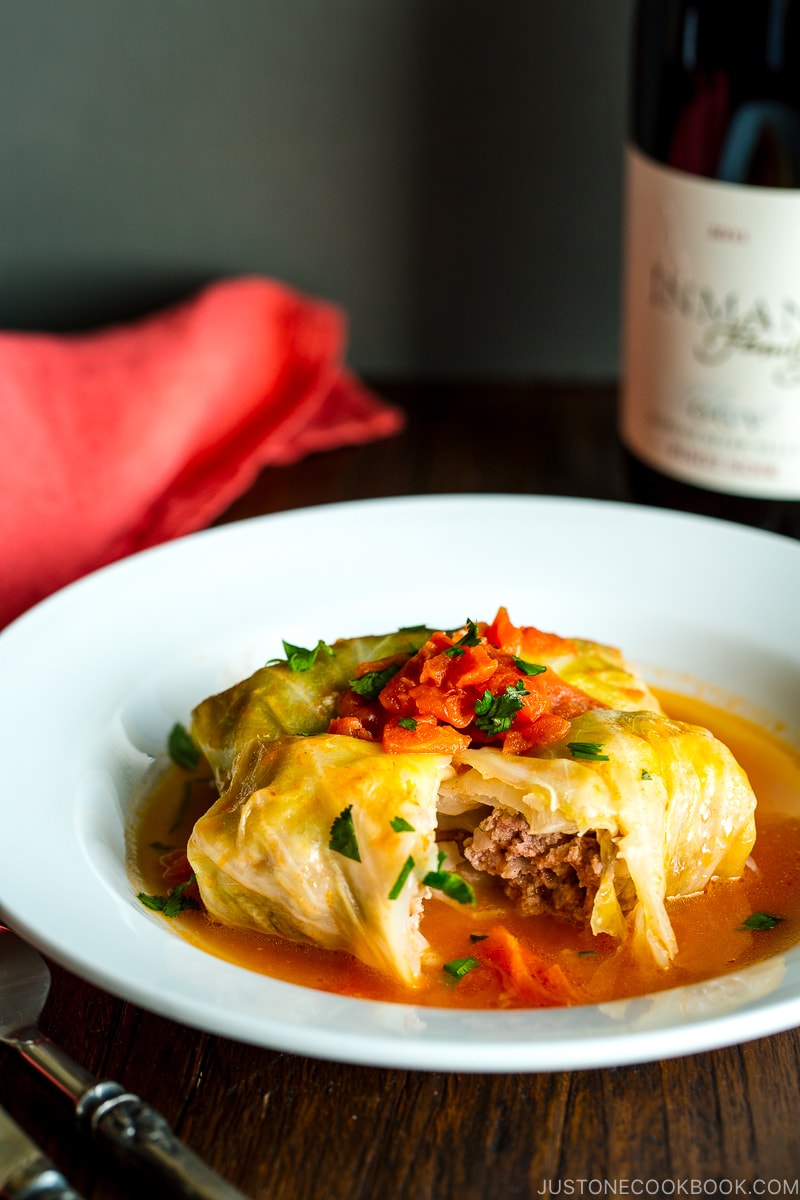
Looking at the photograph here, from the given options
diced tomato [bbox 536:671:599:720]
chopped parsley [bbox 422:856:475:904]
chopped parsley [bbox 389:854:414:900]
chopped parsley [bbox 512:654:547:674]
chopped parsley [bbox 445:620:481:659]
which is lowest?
chopped parsley [bbox 422:856:475:904]

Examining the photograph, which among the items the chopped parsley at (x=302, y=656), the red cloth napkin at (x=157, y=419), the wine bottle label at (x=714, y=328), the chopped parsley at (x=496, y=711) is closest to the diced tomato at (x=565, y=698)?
the chopped parsley at (x=496, y=711)

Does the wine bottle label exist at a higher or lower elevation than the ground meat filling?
higher

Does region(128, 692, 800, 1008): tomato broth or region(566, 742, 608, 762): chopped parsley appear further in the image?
region(566, 742, 608, 762): chopped parsley

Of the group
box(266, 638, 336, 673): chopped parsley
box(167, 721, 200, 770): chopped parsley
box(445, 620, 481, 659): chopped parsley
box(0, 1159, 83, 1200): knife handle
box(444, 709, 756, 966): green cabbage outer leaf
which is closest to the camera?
box(0, 1159, 83, 1200): knife handle

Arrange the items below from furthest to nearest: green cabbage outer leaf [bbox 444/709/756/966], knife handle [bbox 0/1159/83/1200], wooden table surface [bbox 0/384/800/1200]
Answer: green cabbage outer leaf [bbox 444/709/756/966], wooden table surface [bbox 0/384/800/1200], knife handle [bbox 0/1159/83/1200]

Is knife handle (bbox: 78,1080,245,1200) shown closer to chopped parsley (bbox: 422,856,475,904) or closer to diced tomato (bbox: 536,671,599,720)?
chopped parsley (bbox: 422,856,475,904)

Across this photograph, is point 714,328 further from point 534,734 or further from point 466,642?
point 534,734

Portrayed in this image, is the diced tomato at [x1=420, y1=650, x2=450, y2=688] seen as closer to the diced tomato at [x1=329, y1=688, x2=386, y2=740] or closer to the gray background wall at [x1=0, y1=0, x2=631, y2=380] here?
the diced tomato at [x1=329, y1=688, x2=386, y2=740]

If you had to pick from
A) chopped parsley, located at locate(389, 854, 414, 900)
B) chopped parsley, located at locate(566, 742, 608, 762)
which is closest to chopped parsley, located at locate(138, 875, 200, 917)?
chopped parsley, located at locate(389, 854, 414, 900)
